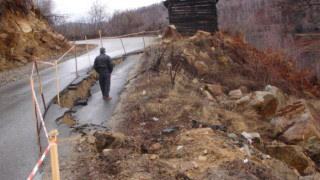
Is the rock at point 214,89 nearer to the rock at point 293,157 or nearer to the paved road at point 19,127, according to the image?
the paved road at point 19,127

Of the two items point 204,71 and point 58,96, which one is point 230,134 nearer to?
point 58,96

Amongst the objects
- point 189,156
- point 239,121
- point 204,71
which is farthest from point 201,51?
point 189,156

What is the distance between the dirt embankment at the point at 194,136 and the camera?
5562 mm

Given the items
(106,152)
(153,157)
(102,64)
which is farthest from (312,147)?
(102,64)

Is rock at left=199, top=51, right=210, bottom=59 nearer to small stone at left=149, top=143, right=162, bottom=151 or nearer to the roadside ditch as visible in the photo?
the roadside ditch

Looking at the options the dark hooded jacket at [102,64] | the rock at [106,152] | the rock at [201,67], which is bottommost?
the rock at [106,152]

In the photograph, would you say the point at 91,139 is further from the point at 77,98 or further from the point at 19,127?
the point at 77,98

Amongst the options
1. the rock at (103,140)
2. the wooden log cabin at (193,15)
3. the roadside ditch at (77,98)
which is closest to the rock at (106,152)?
the rock at (103,140)

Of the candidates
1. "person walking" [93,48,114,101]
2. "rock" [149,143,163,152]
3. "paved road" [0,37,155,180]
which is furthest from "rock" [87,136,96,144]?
"person walking" [93,48,114,101]

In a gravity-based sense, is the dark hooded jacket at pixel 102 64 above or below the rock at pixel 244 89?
above

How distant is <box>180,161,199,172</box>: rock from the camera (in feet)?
18.2

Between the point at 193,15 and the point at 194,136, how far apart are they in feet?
54.6

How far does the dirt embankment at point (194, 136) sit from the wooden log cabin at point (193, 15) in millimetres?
7643

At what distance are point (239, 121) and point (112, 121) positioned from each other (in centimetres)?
344
